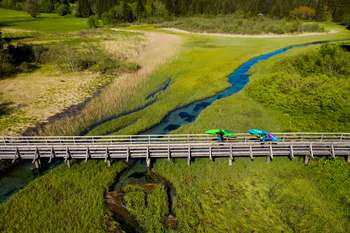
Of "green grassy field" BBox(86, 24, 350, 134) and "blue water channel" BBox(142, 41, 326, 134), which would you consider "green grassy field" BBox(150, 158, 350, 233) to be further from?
"blue water channel" BBox(142, 41, 326, 134)

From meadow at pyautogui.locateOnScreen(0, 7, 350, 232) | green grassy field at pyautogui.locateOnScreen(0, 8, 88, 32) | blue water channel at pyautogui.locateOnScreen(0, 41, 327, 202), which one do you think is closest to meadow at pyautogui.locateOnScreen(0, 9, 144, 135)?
meadow at pyautogui.locateOnScreen(0, 7, 350, 232)

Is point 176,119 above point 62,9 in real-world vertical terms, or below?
below

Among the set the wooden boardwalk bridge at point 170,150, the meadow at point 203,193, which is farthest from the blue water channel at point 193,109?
the wooden boardwalk bridge at point 170,150

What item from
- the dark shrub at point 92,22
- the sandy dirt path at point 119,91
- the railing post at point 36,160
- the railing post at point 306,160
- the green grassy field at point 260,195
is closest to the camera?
the green grassy field at point 260,195

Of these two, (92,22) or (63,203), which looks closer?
(63,203)

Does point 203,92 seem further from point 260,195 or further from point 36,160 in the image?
point 36,160

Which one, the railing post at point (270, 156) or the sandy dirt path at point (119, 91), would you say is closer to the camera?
the railing post at point (270, 156)

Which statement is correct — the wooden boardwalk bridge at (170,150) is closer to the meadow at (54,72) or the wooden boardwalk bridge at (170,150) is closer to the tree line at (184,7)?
the meadow at (54,72)

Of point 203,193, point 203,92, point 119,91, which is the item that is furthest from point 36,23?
point 203,193
